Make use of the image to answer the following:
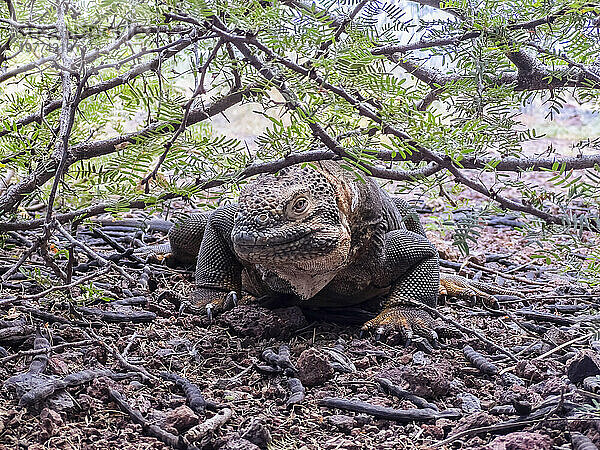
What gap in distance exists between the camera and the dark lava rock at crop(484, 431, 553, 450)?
2.37 m

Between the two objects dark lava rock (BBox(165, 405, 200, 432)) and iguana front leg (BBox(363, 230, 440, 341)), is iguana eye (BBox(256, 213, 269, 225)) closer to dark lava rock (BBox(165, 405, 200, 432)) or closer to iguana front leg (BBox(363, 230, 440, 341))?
iguana front leg (BBox(363, 230, 440, 341))

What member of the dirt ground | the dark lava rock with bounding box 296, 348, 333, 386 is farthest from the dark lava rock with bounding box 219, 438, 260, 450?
the dark lava rock with bounding box 296, 348, 333, 386

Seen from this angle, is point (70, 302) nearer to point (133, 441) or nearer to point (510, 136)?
point (133, 441)

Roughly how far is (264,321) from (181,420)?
4.39ft

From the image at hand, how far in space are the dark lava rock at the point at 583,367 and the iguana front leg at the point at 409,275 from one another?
114 cm

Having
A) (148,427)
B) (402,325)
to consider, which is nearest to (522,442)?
(148,427)

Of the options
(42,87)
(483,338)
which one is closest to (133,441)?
(483,338)

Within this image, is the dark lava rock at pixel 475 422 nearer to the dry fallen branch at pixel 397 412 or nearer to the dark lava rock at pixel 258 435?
the dry fallen branch at pixel 397 412

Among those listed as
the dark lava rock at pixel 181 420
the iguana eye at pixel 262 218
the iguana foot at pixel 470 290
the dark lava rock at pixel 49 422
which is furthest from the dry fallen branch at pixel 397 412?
the iguana foot at pixel 470 290

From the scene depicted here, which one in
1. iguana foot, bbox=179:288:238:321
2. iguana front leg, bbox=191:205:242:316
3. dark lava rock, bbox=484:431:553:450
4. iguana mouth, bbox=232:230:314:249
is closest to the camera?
dark lava rock, bbox=484:431:553:450

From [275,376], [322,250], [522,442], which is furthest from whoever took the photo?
[322,250]

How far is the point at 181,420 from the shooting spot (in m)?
2.62

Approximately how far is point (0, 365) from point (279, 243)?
Result: 145 cm

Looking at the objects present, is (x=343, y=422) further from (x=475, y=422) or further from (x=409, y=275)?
(x=409, y=275)
